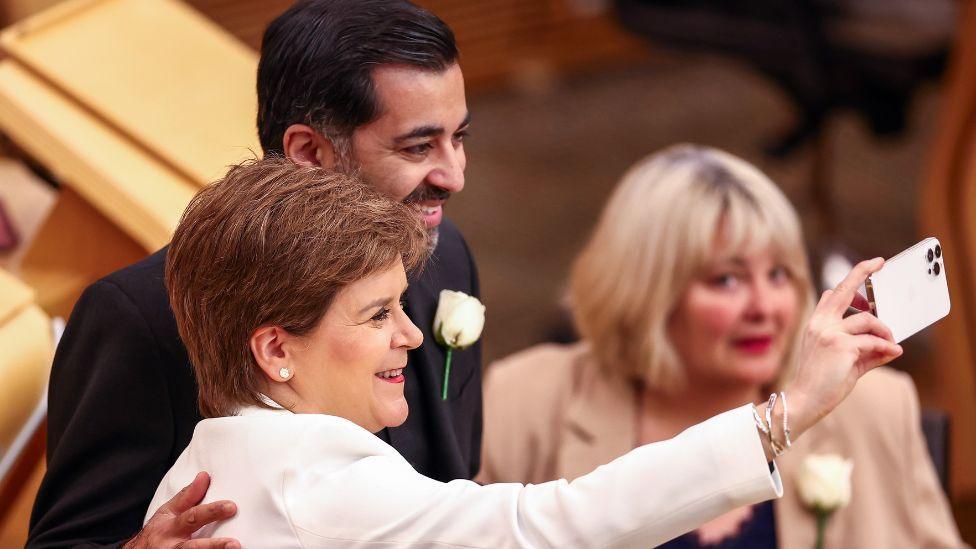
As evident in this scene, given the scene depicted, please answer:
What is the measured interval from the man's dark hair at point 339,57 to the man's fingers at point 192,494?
0.44m

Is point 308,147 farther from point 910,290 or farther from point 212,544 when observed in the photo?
point 910,290

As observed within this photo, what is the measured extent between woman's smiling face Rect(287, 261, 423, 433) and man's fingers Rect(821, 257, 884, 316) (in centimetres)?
46

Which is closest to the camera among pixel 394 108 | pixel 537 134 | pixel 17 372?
pixel 394 108

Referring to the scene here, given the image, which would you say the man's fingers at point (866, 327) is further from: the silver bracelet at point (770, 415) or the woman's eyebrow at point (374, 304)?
the woman's eyebrow at point (374, 304)

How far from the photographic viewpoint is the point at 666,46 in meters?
5.35

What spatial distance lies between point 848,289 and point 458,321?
0.58m

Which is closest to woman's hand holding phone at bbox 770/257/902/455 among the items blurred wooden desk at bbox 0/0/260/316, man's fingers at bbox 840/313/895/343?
man's fingers at bbox 840/313/895/343

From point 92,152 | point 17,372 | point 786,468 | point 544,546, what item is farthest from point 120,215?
point 786,468

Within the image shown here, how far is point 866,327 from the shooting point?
1466 mm

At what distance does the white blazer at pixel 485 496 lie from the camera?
1404mm

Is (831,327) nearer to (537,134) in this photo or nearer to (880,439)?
(880,439)

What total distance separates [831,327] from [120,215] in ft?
4.28

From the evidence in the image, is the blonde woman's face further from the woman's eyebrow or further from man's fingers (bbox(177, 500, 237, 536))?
man's fingers (bbox(177, 500, 237, 536))

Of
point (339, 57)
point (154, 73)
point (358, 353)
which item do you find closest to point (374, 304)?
point (358, 353)
